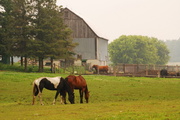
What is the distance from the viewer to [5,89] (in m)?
32.4

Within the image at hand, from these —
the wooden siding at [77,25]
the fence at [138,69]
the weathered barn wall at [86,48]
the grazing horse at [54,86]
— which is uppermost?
the wooden siding at [77,25]

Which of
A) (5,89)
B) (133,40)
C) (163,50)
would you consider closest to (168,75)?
(5,89)

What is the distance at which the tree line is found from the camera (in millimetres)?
59688

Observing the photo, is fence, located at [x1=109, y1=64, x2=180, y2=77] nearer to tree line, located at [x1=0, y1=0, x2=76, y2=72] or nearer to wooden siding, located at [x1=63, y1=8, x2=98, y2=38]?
tree line, located at [x1=0, y1=0, x2=76, y2=72]

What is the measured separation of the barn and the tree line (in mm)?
19742

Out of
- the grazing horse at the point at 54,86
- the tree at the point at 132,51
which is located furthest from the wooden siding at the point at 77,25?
the tree at the point at 132,51

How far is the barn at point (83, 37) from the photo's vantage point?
82.8 meters

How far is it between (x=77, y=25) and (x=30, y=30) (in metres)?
24.2

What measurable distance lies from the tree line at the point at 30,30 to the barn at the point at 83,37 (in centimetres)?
1974

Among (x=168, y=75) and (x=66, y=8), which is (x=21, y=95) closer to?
(x=168, y=75)

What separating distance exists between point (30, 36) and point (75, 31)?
22.6 metres

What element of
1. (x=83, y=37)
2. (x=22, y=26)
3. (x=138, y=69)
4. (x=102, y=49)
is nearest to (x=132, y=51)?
(x=102, y=49)

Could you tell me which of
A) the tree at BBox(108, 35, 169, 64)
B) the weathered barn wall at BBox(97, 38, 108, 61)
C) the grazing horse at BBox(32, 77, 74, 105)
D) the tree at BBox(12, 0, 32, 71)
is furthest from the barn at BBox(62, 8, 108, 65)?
the tree at BBox(108, 35, 169, 64)

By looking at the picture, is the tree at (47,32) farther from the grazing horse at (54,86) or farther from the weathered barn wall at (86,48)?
the grazing horse at (54,86)
